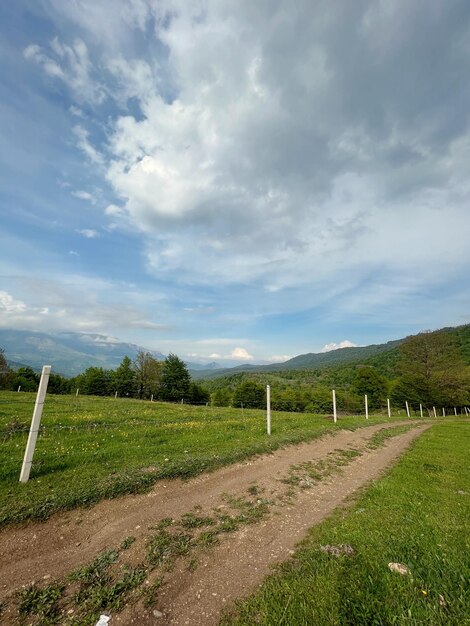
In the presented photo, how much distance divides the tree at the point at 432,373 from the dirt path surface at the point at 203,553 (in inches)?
2317

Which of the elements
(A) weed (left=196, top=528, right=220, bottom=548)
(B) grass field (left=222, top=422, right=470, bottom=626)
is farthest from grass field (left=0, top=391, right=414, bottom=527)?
(B) grass field (left=222, top=422, right=470, bottom=626)

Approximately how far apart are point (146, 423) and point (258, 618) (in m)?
13.9

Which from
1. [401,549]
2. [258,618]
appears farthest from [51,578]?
[401,549]

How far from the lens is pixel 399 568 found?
416 cm

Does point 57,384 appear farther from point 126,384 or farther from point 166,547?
point 166,547

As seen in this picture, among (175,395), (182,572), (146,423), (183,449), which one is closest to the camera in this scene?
(182,572)

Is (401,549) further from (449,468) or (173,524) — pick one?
(449,468)

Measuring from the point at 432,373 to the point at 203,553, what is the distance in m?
68.8

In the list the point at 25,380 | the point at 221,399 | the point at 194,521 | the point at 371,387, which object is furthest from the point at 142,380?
the point at 194,521

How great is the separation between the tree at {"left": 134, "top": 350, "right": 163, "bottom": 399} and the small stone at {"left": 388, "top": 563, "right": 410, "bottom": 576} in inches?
2599

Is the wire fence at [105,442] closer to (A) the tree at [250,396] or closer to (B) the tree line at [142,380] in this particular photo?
(B) the tree line at [142,380]

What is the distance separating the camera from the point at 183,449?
1100 cm

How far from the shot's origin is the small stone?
4.10 meters

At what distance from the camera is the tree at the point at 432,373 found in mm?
53719
